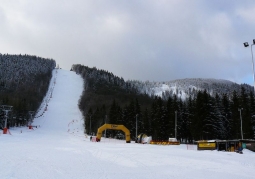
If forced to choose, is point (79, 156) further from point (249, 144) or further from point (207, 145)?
point (249, 144)

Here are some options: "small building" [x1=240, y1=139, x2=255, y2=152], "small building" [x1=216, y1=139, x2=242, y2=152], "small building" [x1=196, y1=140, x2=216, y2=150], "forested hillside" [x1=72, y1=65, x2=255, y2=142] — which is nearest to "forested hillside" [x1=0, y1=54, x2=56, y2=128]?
"forested hillside" [x1=72, y1=65, x2=255, y2=142]

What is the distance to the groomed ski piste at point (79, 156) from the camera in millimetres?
13031

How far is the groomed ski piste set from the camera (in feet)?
42.8

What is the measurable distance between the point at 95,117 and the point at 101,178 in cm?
8114

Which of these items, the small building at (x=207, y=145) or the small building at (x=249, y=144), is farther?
the small building at (x=207, y=145)

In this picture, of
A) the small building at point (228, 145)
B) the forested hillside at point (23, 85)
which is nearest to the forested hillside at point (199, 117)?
the small building at point (228, 145)

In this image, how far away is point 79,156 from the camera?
20.5 metres

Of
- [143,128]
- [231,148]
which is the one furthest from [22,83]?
[231,148]

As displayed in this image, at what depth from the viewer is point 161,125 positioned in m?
63.0

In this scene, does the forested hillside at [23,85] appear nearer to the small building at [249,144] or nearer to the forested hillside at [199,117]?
the forested hillside at [199,117]

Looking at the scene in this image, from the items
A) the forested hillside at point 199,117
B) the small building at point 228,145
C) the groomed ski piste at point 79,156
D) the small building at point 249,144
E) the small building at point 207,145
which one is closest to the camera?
the groomed ski piste at point 79,156

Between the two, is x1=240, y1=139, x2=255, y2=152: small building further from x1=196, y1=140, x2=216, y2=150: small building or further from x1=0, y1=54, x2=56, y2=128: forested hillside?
x1=0, y1=54, x2=56, y2=128: forested hillside

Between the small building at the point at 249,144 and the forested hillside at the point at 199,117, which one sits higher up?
the forested hillside at the point at 199,117

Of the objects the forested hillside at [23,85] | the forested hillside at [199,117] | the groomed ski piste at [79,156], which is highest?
the forested hillside at [23,85]
